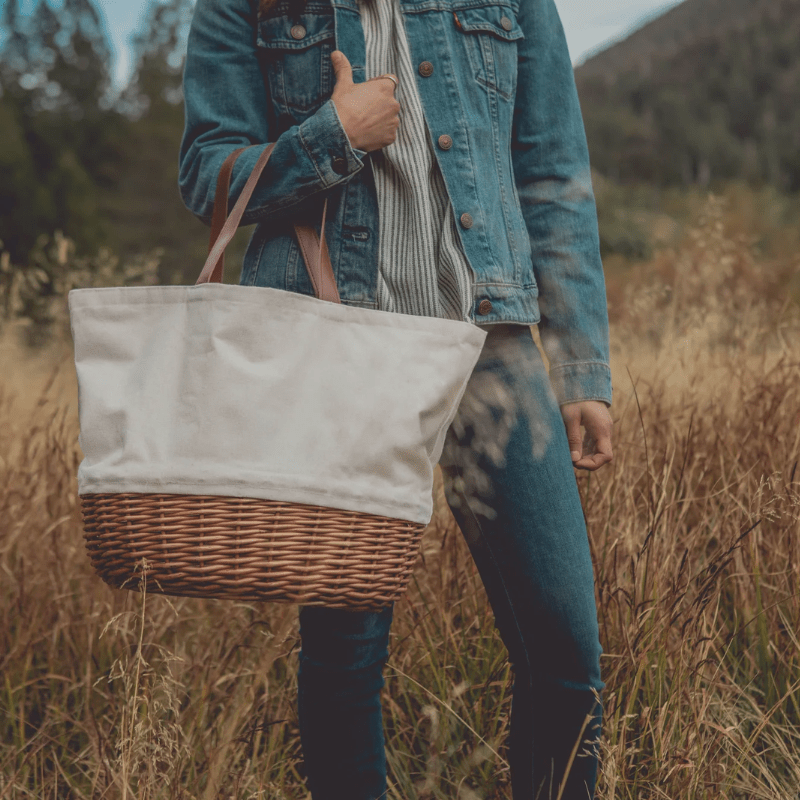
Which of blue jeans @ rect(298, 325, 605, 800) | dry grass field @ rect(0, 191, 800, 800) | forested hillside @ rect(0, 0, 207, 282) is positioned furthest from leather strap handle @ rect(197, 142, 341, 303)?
forested hillside @ rect(0, 0, 207, 282)

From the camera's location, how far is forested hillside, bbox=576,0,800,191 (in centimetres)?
4003

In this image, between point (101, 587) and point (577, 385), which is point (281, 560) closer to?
point (577, 385)

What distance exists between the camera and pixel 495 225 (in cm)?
123

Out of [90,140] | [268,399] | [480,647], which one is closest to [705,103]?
[90,140]

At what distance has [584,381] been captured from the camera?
1287mm

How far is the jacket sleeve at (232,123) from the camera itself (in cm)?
115

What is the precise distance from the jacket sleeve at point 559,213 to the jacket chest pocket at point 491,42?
0.18 feet

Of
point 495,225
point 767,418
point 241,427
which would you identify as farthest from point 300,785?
point 767,418

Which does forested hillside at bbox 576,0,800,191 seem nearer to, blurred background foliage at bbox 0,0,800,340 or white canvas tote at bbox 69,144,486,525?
blurred background foliage at bbox 0,0,800,340

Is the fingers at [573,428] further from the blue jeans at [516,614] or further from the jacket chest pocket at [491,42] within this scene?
the jacket chest pocket at [491,42]

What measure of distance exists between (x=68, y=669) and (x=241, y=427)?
1.29 m

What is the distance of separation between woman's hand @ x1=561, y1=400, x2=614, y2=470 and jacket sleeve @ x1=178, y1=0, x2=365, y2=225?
0.51 m

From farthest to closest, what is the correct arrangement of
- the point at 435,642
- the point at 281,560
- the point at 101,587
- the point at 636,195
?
1. the point at 636,195
2. the point at 101,587
3. the point at 435,642
4. the point at 281,560

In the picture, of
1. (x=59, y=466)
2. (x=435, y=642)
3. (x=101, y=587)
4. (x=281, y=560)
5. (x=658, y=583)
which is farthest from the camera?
(x=59, y=466)
